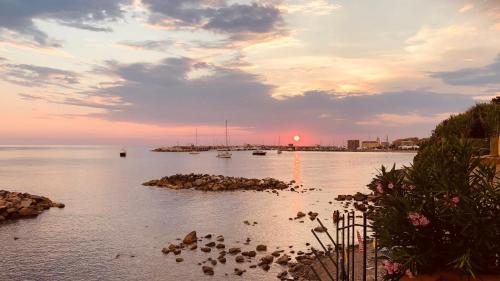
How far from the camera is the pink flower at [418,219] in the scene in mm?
8938

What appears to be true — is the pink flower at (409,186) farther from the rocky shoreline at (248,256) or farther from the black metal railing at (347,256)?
the rocky shoreline at (248,256)

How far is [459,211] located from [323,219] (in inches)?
1551

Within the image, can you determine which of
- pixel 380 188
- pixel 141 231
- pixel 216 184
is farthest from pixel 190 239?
pixel 216 184

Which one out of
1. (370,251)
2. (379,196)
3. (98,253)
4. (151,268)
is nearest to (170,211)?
(98,253)

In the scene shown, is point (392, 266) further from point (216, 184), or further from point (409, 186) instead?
point (216, 184)

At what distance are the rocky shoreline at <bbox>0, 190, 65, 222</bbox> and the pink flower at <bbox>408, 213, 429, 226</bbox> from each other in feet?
173

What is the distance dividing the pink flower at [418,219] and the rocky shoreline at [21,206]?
173 feet

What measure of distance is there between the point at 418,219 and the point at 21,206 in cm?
5707

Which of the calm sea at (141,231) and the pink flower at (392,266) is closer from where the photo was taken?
the pink flower at (392,266)

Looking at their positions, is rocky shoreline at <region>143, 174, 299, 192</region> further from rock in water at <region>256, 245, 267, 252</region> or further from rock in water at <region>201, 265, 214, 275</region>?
rock in water at <region>201, 265, 214, 275</region>

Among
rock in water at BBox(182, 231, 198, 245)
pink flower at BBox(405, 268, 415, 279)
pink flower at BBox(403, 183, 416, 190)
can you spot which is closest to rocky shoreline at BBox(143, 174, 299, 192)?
rock in water at BBox(182, 231, 198, 245)

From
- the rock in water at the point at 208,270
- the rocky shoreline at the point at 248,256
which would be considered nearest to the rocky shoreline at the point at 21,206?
the rocky shoreline at the point at 248,256

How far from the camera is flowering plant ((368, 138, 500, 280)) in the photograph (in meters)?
8.73

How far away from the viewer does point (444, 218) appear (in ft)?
30.5
